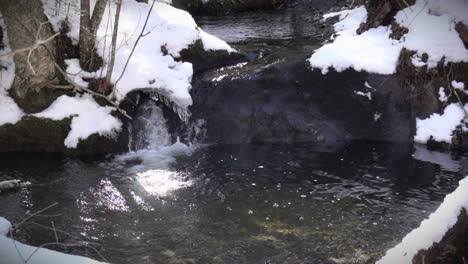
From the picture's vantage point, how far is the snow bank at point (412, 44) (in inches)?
287

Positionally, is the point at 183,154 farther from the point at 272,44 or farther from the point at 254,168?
the point at 272,44

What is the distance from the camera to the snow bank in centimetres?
730

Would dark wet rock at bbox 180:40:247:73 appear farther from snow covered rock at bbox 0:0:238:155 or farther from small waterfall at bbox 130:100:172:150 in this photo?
small waterfall at bbox 130:100:172:150

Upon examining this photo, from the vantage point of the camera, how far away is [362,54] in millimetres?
7613

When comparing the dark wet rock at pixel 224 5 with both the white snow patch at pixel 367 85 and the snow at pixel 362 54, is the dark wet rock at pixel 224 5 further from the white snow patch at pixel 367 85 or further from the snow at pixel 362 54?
the white snow patch at pixel 367 85

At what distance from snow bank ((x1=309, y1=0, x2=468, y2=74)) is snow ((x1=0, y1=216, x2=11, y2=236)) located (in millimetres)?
5306

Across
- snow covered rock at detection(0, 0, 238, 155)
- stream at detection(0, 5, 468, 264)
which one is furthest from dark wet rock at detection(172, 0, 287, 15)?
stream at detection(0, 5, 468, 264)

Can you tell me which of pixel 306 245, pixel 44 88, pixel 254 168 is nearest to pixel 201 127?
pixel 254 168

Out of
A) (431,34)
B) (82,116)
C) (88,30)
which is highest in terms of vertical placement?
(88,30)

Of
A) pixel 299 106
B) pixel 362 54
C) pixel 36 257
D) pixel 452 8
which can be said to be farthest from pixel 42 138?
pixel 452 8

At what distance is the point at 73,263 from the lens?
11.6 feet

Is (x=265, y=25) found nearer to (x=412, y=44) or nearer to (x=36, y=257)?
(x=412, y=44)

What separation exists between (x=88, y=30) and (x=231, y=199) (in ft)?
11.5

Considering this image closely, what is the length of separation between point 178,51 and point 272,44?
2422 mm
